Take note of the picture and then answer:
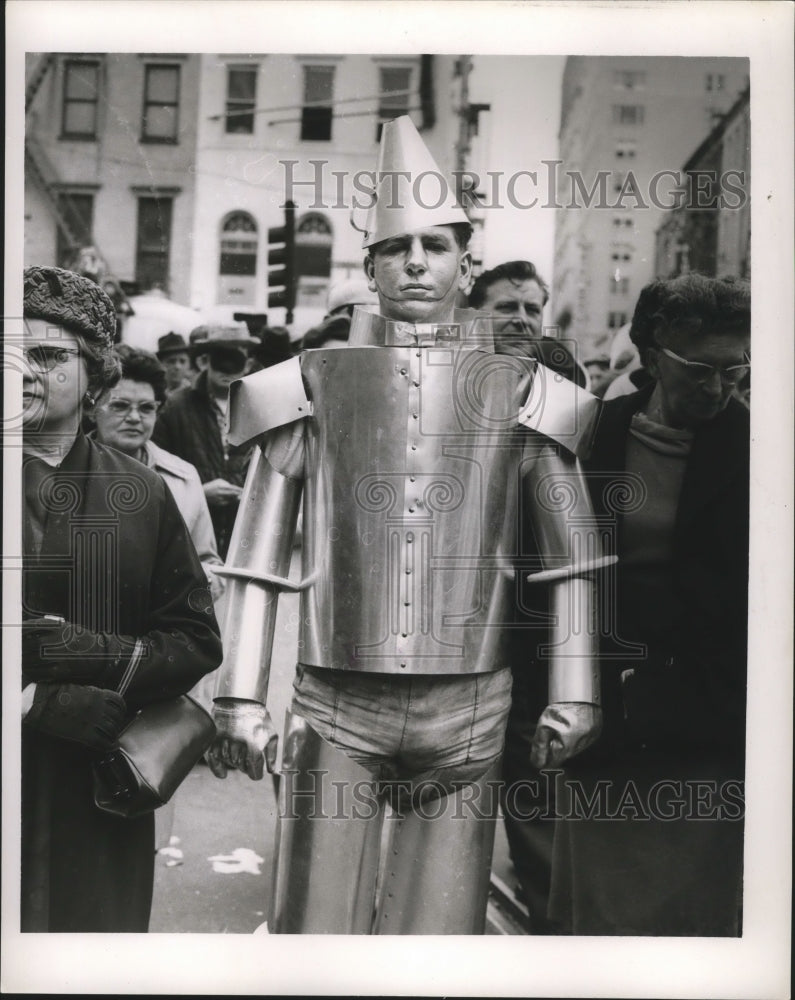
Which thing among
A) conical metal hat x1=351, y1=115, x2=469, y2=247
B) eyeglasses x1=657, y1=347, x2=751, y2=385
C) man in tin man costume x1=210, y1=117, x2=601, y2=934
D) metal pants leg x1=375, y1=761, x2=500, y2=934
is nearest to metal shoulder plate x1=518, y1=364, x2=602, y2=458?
man in tin man costume x1=210, y1=117, x2=601, y2=934

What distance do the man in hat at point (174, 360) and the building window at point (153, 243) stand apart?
0.16m

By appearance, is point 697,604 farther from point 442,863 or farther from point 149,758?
point 149,758

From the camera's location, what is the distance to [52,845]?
12.4ft

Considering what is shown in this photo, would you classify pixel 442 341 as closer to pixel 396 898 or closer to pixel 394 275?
pixel 394 275

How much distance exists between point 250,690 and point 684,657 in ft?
4.23

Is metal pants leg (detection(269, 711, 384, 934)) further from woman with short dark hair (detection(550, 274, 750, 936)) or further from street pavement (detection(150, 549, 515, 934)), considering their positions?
woman with short dark hair (detection(550, 274, 750, 936))

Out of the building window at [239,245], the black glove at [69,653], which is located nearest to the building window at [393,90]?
the building window at [239,245]

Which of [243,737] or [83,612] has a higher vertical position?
[83,612]

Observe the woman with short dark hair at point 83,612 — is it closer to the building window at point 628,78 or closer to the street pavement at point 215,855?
the street pavement at point 215,855

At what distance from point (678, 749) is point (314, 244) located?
187 centimetres

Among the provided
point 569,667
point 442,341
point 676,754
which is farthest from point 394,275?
point 676,754

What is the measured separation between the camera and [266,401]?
3.67 metres

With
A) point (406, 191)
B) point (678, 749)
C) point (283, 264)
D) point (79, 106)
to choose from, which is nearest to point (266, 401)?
point (283, 264)

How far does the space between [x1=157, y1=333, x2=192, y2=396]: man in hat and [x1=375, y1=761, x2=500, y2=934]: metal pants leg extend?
1.45 m
